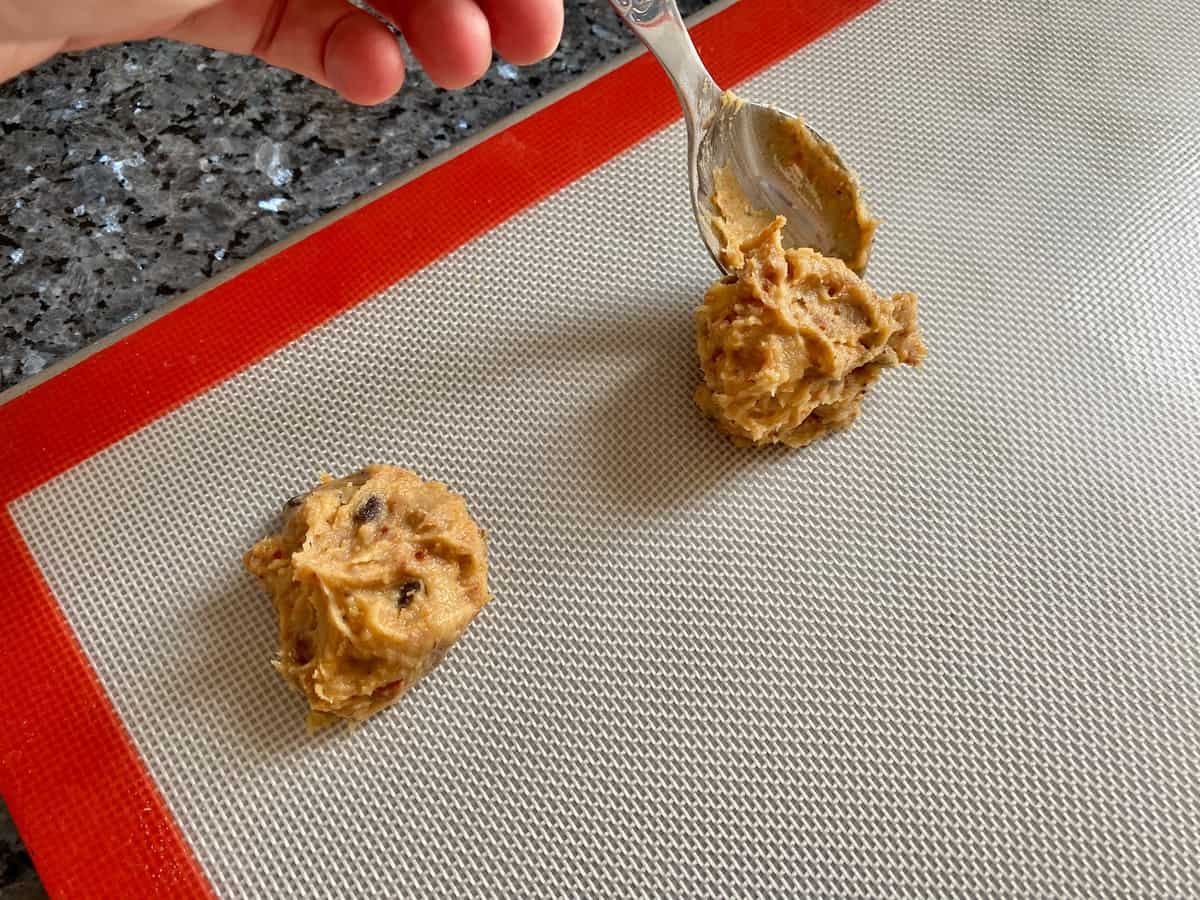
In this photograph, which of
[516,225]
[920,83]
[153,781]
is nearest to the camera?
[153,781]

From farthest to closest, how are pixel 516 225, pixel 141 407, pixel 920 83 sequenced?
A: 1. pixel 920 83
2. pixel 516 225
3. pixel 141 407

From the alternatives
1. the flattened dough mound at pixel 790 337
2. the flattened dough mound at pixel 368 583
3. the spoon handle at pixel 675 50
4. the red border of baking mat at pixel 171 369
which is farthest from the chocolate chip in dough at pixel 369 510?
the spoon handle at pixel 675 50

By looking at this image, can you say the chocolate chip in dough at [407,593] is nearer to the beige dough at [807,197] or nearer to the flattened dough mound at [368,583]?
the flattened dough mound at [368,583]

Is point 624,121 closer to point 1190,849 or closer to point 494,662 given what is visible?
point 494,662

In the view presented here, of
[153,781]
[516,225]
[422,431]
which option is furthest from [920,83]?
[153,781]

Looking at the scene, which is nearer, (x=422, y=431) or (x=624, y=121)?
(x=422, y=431)
